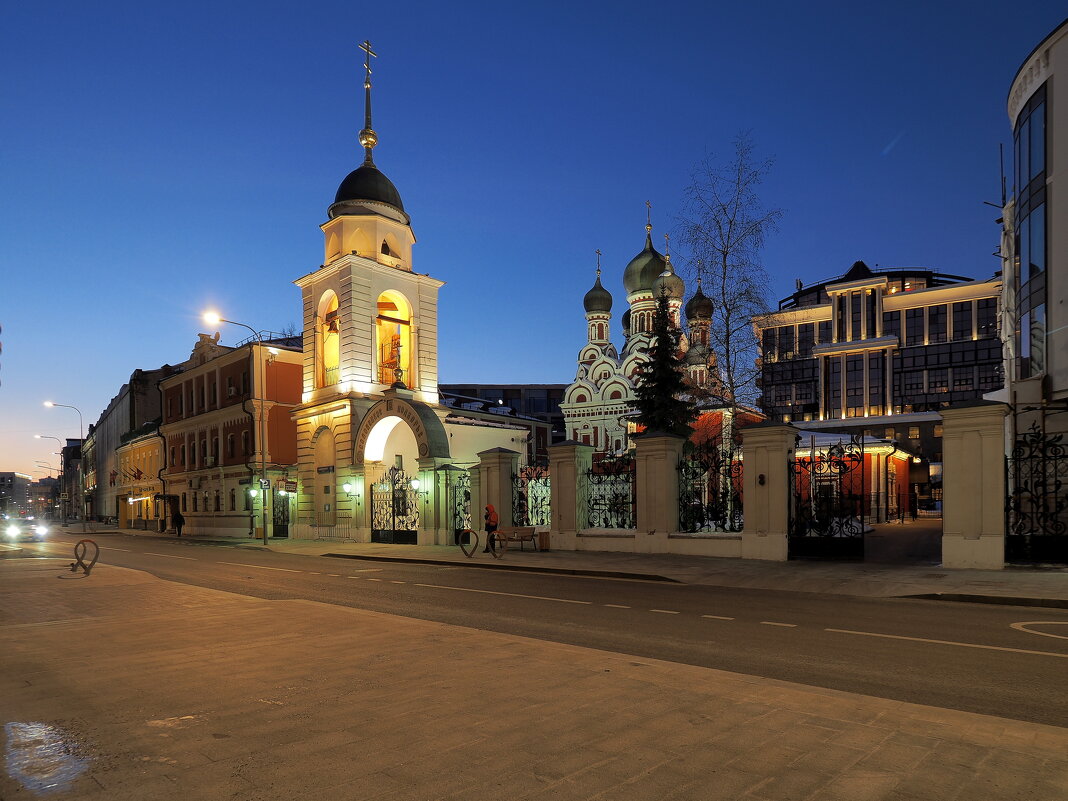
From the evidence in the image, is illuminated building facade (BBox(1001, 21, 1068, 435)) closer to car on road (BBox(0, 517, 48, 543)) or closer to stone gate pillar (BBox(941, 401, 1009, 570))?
stone gate pillar (BBox(941, 401, 1009, 570))

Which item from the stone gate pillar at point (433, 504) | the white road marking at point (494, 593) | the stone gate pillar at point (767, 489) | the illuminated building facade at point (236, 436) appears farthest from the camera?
the illuminated building facade at point (236, 436)

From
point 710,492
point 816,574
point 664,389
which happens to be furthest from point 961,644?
point 664,389

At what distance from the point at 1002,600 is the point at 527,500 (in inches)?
634

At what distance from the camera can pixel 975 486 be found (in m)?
14.4

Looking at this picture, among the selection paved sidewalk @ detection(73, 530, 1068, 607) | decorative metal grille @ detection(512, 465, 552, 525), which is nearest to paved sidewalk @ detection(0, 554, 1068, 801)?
paved sidewalk @ detection(73, 530, 1068, 607)

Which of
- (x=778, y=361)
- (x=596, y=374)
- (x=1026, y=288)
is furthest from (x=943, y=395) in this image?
(x=1026, y=288)

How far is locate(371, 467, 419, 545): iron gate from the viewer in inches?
1091

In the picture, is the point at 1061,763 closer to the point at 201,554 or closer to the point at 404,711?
the point at 404,711

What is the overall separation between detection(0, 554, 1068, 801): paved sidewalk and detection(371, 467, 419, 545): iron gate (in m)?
20.1

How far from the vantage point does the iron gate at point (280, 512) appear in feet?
116

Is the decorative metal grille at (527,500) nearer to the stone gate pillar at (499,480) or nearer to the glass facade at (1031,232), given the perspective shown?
the stone gate pillar at (499,480)

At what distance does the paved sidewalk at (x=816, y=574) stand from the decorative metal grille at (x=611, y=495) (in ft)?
4.78

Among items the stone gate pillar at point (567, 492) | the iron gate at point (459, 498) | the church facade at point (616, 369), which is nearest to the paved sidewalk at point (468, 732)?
the stone gate pillar at point (567, 492)

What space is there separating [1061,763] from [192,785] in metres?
5.13
